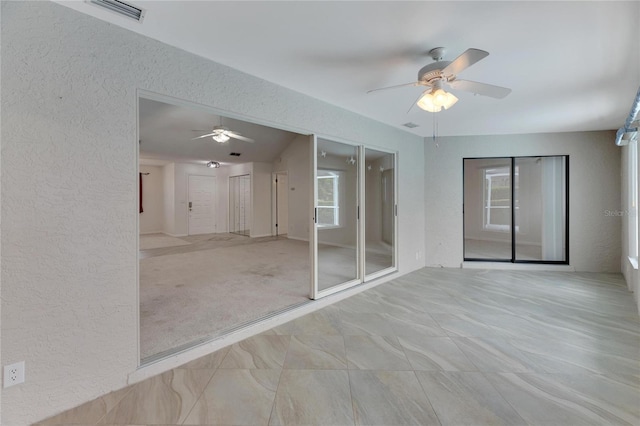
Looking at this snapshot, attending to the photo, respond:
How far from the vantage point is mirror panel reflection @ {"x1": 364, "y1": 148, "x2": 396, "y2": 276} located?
3.95 metres

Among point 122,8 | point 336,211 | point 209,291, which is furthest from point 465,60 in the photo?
point 209,291

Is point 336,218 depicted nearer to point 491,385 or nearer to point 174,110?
point 491,385

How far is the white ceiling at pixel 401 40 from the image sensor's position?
1.59 m

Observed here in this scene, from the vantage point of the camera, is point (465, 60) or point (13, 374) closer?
point (13, 374)

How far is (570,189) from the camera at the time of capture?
4.46 m

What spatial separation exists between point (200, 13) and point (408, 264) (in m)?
4.18

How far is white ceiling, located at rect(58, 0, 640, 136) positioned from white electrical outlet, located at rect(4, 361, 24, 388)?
6.77 ft

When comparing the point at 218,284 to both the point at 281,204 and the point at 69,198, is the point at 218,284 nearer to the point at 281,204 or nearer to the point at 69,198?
the point at 69,198

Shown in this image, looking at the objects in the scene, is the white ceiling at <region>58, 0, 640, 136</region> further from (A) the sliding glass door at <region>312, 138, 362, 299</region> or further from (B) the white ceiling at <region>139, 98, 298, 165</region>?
(B) the white ceiling at <region>139, 98, 298, 165</region>

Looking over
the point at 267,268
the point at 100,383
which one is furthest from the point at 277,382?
the point at 267,268

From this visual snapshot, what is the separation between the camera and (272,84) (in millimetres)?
→ 2549

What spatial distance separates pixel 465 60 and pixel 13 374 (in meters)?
3.21

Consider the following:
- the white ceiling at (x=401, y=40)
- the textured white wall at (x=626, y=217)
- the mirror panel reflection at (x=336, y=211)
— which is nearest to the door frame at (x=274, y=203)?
the mirror panel reflection at (x=336, y=211)

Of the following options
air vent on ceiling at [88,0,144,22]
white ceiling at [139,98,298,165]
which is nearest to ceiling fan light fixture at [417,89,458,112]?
air vent on ceiling at [88,0,144,22]
